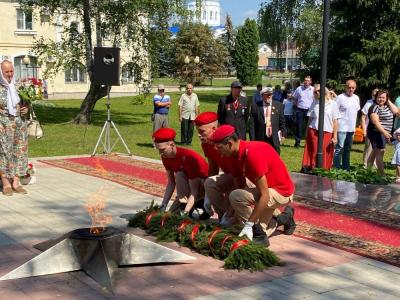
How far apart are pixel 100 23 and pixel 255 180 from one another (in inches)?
640

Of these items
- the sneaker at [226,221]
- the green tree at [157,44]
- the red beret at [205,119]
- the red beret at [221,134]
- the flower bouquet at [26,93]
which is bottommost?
the sneaker at [226,221]

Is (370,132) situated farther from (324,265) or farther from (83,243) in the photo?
(83,243)

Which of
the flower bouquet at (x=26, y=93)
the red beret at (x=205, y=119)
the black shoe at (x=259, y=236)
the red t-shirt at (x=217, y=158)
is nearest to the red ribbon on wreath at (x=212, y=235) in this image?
the black shoe at (x=259, y=236)

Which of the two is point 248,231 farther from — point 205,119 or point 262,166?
point 205,119

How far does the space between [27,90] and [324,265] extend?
610cm

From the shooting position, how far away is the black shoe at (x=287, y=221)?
6.25m

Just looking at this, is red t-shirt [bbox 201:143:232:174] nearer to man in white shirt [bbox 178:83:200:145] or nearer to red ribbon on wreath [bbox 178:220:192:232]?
red ribbon on wreath [bbox 178:220:192:232]

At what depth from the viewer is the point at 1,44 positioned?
41062mm

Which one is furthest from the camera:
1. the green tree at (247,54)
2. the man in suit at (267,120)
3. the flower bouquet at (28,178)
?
the green tree at (247,54)

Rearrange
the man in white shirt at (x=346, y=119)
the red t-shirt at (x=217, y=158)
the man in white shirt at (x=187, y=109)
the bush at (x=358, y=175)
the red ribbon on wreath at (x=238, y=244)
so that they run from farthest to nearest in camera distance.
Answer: the man in white shirt at (x=187, y=109)
the man in white shirt at (x=346, y=119)
the bush at (x=358, y=175)
the red t-shirt at (x=217, y=158)
the red ribbon on wreath at (x=238, y=244)

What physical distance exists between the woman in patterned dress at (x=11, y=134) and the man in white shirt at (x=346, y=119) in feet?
19.2

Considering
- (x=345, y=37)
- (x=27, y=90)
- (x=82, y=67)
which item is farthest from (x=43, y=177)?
(x=345, y=37)

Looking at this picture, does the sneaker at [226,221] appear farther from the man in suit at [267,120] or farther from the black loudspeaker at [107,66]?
the black loudspeaker at [107,66]

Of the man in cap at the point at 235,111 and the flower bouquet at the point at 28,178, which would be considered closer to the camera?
the flower bouquet at the point at 28,178
